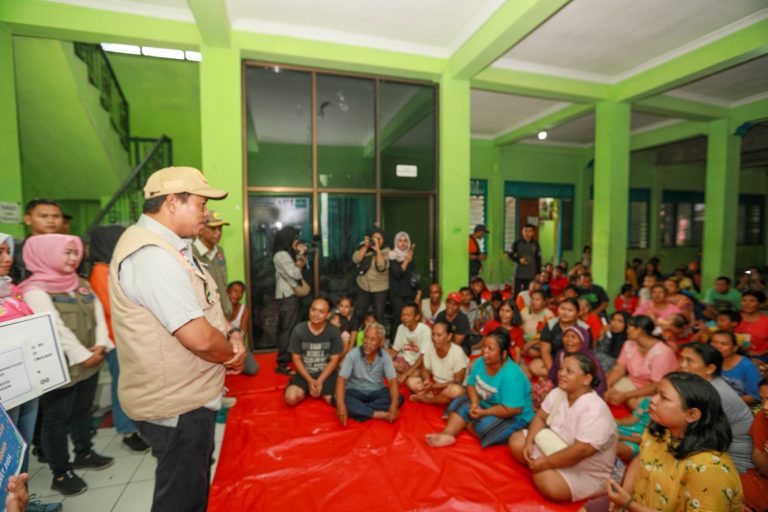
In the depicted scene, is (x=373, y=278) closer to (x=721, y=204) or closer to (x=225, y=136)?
(x=225, y=136)

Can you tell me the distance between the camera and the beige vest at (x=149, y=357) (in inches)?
54.7

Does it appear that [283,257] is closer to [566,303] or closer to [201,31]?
[201,31]

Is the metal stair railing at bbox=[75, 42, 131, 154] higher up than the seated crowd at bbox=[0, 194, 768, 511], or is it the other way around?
the metal stair railing at bbox=[75, 42, 131, 154]

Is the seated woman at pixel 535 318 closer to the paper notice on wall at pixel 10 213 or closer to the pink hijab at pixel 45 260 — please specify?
the pink hijab at pixel 45 260

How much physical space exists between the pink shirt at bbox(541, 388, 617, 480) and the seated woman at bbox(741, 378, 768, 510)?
0.59m

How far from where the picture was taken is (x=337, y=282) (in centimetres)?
495

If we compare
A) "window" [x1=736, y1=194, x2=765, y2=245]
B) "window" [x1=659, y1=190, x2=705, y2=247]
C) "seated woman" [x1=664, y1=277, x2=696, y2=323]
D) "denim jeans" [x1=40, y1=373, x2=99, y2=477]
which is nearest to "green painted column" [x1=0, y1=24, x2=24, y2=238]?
"denim jeans" [x1=40, y1=373, x2=99, y2=477]

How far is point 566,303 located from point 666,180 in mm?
10109

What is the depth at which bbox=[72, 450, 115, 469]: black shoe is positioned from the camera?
2383 millimetres

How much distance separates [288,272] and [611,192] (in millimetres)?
5330

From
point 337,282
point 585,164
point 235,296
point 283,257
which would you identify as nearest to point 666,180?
point 585,164

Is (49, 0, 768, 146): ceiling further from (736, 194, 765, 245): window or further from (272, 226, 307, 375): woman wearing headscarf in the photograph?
(736, 194, 765, 245): window

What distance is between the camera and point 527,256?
22.4 feet

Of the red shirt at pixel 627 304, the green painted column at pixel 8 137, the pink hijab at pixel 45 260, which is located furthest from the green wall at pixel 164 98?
the red shirt at pixel 627 304
